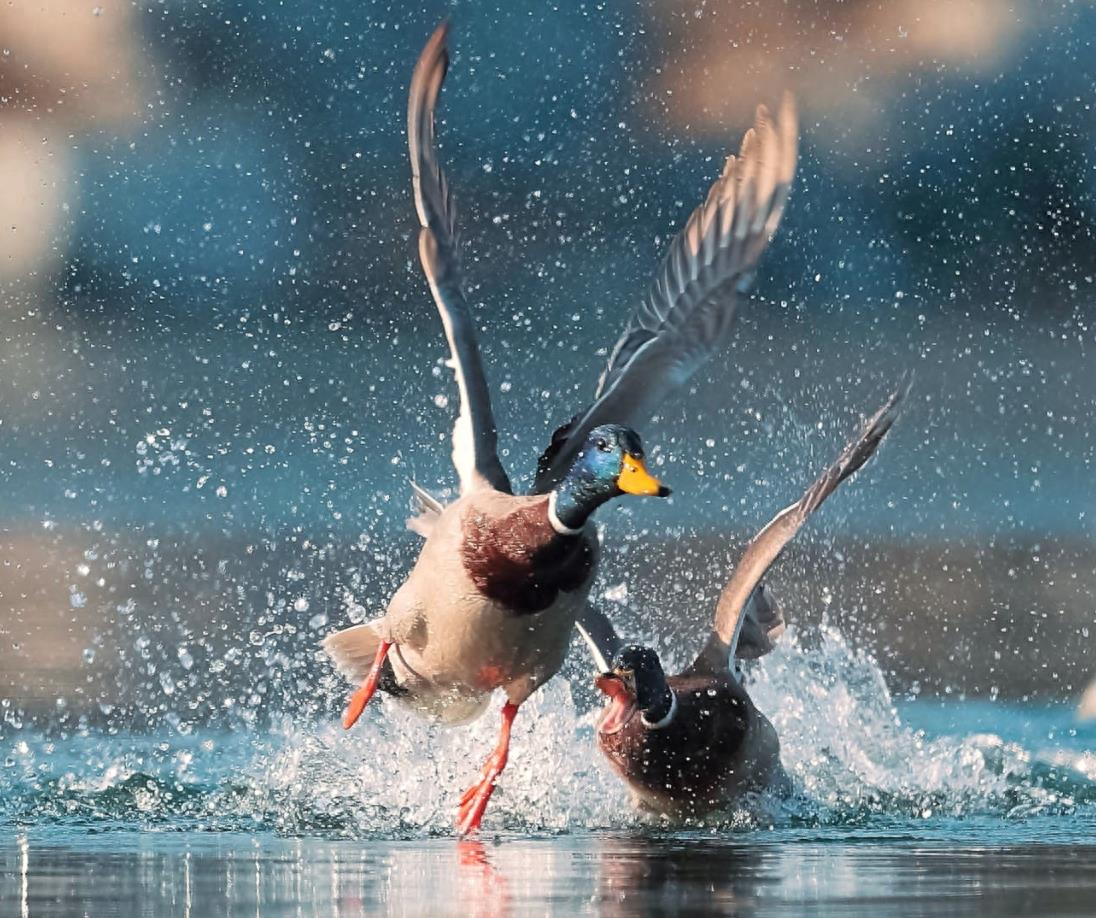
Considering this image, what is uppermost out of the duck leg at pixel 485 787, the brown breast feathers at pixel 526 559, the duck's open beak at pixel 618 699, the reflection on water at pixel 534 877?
the brown breast feathers at pixel 526 559

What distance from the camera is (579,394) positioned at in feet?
52.5

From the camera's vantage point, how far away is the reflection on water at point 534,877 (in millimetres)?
5816

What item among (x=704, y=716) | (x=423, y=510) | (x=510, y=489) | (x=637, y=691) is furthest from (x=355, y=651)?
(x=704, y=716)

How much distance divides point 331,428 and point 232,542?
942 millimetres

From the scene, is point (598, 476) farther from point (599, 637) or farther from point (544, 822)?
point (599, 637)

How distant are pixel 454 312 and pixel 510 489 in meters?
0.61

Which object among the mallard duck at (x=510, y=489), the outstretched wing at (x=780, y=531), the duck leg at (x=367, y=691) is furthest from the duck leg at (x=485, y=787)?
the outstretched wing at (x=780, y=531)

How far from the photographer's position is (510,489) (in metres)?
8.66

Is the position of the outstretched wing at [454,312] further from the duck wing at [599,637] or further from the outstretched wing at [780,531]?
the outstretched wing at [780,531]

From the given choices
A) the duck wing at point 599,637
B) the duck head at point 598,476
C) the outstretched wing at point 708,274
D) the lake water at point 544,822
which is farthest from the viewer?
the duck wing at point 599,637

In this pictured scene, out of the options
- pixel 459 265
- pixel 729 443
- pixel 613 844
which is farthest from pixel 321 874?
pixel 729 443

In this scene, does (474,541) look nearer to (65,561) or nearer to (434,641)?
(434,641)

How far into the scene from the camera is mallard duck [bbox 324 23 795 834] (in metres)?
8.00

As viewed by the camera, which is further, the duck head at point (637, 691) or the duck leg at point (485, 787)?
→ the duck head at point (637, 691)
